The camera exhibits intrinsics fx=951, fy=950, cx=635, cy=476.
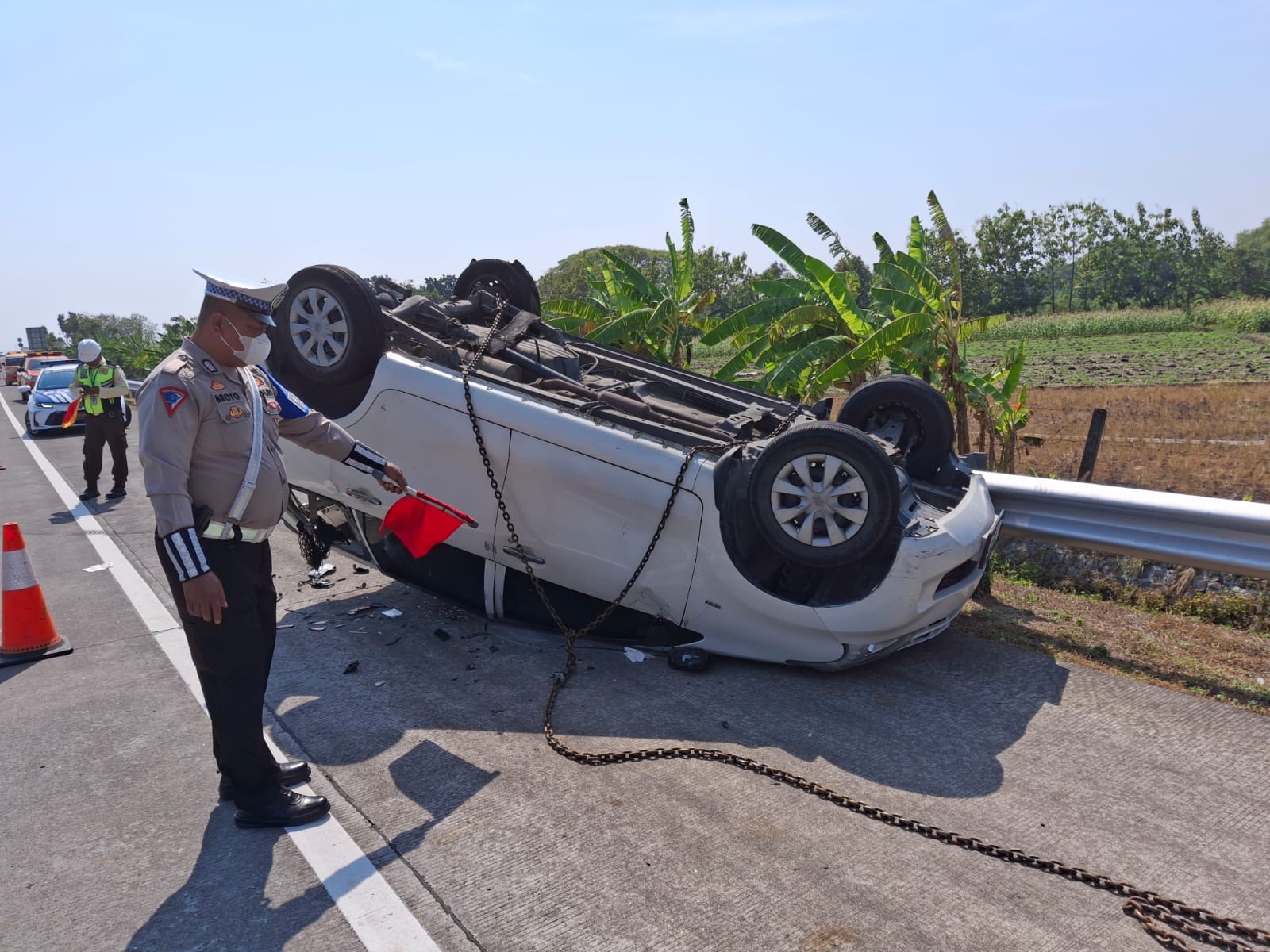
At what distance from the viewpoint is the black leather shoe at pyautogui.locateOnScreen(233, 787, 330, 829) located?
11.7 ft

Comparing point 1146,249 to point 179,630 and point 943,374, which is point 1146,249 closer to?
point 943,374

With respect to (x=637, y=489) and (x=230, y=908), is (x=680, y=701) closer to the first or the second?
(x=637, y=489)

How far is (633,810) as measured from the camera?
365 centimetres

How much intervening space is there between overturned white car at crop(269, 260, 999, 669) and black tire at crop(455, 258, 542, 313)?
95 cm

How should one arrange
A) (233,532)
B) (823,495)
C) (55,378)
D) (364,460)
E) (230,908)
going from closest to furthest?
(230,908) < (233,532) < (364,460) < (823,495) < (55,378)

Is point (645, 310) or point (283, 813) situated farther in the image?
point (645, 310)

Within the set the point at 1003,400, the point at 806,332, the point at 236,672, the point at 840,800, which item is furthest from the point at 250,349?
the point at 806,332

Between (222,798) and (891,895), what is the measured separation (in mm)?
2579

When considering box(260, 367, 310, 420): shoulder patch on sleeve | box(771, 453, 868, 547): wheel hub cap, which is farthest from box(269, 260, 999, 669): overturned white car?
box(260, 367, 310, 420): shoulder patch on sleeve

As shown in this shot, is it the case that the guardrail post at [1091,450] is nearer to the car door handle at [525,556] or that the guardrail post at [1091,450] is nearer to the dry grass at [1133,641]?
the dry grass at [1133,641]

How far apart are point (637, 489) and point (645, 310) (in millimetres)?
6349

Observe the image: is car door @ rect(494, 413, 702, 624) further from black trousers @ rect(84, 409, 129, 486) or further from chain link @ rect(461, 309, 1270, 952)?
black trousers @ rect(84, 409, 129, 486)

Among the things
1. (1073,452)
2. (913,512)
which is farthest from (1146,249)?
(913,512)

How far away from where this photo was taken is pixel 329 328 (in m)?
5.51
